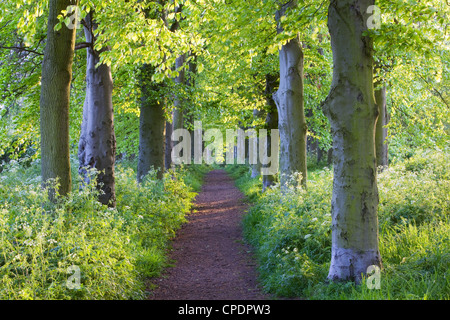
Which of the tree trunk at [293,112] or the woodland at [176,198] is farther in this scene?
the tree trunk at [293,112]

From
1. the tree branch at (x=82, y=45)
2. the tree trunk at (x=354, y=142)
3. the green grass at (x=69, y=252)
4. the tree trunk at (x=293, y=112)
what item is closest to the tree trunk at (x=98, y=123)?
the tree branch at (x=82, y=45)

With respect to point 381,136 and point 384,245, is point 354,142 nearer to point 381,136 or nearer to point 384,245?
point 384,245

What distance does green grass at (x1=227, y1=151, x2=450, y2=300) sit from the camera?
4.89 metres

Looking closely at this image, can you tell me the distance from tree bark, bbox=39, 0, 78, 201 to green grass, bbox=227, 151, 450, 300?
4124 mm

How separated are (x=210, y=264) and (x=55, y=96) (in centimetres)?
462

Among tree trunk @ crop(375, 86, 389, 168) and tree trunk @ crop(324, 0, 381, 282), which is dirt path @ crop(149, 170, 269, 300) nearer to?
tree trunk @ crop(324, 0, 381, 282)

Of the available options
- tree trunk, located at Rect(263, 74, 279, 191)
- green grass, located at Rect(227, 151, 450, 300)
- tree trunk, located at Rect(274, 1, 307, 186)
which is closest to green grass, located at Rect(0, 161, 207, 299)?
green grass, located at Rect(227, 151, 450, 300)

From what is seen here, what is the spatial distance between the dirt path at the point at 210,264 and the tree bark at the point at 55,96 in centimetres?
267

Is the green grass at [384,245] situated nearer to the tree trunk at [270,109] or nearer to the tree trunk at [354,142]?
the tree trunk at [354,142]

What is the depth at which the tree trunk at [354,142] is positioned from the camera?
5340mm

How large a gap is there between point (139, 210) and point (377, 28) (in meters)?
7.14

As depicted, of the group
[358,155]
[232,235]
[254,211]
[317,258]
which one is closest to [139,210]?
[232,235]

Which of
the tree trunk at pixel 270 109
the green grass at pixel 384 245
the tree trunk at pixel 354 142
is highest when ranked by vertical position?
the tree trunk at pixel 270 109
